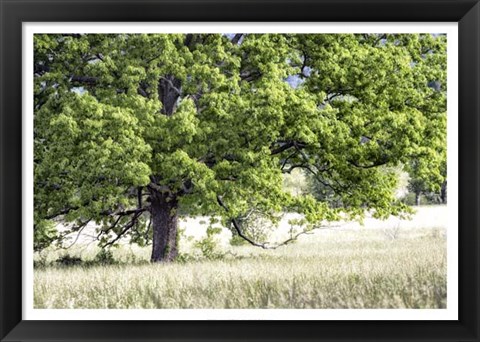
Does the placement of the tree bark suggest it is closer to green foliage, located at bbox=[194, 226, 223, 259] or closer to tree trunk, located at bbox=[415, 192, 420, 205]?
green foliage, located at bbox=[194, 226, 223, 259]

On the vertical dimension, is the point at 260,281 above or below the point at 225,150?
below

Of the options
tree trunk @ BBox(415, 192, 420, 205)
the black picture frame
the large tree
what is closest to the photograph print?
the large tree

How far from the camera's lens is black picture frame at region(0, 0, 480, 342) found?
22.1 ft

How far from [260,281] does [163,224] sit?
2402 mm

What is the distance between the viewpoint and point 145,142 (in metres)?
8.92

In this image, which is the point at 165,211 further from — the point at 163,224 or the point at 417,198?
the point at 417,198

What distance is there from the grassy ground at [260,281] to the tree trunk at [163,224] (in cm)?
29

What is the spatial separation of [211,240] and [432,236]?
317cm
